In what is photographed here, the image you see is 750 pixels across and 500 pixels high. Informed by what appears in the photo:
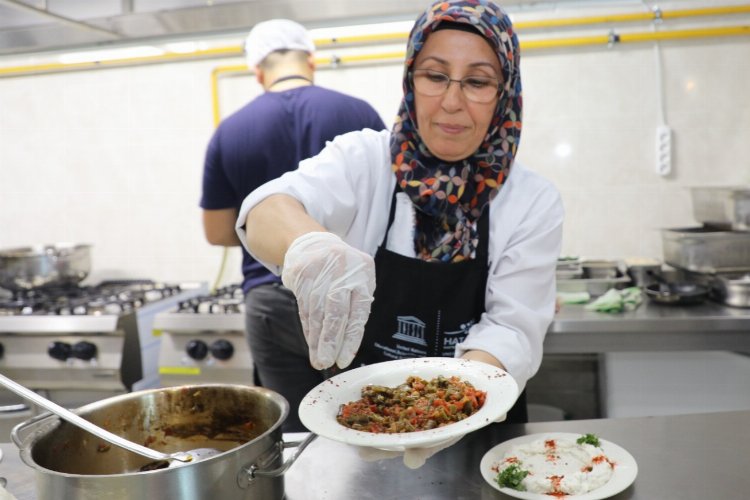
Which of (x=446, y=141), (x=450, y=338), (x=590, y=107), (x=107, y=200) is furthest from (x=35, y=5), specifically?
(x=590, y=107)

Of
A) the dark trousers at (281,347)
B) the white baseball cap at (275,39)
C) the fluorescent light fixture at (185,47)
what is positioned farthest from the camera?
the fluorescent light fixture at (185,47)

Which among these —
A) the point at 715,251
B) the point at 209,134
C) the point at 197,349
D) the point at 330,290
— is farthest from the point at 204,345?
the point at 715,251

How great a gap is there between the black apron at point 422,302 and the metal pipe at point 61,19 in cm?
172

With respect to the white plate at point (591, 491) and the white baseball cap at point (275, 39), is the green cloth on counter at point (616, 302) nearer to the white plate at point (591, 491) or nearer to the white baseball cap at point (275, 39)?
the white plate at point (591, 491)

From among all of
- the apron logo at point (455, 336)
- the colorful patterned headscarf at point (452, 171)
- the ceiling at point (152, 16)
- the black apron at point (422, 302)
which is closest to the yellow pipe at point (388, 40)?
the ceiling at point (152, 16)

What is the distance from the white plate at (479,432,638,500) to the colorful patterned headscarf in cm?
47

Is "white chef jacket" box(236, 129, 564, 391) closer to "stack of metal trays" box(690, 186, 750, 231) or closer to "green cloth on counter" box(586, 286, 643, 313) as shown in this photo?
"green cloth on counter" box(586, 286, 643, 313)

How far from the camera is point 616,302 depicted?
2.62 m

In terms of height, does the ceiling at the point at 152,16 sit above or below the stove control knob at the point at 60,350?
above

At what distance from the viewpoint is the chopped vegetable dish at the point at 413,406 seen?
1122 mm

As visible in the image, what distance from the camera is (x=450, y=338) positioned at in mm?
1661

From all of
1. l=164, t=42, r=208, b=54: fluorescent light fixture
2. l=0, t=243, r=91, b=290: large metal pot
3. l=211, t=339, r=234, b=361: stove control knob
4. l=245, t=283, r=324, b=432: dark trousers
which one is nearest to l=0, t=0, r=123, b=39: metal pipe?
l=164, t=42, r=208, b=54: fluorescent light fixture

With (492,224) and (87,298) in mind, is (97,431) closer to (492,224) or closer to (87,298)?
(492,224)

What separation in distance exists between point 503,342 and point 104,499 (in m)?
0.88
